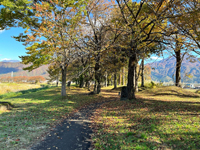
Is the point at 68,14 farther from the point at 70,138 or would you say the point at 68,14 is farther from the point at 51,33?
the point at 70,138

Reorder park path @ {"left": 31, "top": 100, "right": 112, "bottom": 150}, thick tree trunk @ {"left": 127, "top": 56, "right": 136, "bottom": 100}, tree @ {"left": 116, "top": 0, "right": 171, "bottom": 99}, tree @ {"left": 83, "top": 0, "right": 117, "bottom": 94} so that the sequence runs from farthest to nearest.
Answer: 1. tree @ {"left": 83, "top": 0, "right": 117, "bottom": 94}
2. thick tree trunk @ {"left": 127, "top": 56, "right": 136, "bottom": 100}
3. tree @ {"left": 116, "top": 0, "right": 171, "bottom": 99}
4. park path @ {"left": 31, "top": 100, "right": 112, "bottom": 150}

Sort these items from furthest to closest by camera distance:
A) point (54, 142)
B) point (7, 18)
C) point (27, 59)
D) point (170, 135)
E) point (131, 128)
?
point (27, 59)
point (7, 18)
point (131, 128)
point (54, 142)
point (170, 135)

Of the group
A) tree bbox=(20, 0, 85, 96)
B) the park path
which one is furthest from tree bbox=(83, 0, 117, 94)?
the park path

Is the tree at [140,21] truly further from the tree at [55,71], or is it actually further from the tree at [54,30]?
the tree at [55,71]

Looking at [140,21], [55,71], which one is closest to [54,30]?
[140,21]

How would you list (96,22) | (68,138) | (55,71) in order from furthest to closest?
(55,71), (96,22), (68,138)

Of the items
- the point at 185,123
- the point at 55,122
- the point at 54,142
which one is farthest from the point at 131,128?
the point at 55,122

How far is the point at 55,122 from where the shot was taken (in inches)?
354

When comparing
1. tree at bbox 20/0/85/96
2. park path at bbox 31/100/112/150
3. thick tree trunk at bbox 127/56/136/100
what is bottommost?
park path at bbox 31/100/112/150

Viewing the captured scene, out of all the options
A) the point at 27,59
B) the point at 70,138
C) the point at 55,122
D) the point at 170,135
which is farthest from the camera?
the point at 27,59

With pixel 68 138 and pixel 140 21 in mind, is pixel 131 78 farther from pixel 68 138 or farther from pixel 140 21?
pixel 68 138

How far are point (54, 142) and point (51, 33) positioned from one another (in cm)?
936

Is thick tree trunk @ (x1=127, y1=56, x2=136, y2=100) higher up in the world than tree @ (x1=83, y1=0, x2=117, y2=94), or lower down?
lower down

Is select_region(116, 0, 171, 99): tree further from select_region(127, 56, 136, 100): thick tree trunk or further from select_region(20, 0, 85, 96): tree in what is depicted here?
select_region(20, 0, 85, 96): tree
